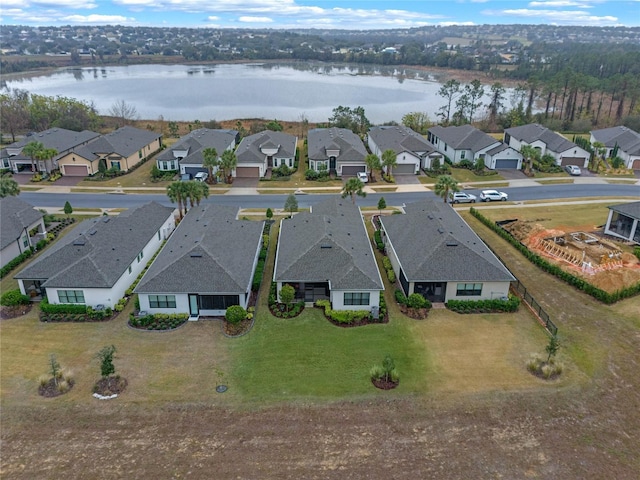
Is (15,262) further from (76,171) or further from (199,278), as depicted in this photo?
(76,171)

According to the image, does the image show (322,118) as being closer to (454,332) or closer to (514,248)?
(514,248)

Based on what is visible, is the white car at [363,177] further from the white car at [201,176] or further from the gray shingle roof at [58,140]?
the gray shingle roof at [58,140]

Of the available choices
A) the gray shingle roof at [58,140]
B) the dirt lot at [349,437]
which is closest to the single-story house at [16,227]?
the dirt lot at [349,437]

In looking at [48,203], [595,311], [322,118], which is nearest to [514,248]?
[595,311]

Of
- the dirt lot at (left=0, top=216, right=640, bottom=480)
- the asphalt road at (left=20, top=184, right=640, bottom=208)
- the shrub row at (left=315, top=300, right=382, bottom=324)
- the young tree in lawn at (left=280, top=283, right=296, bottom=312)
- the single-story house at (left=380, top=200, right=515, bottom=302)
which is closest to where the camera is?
the dirt lot at (left=0, top=216, right=640, bottom=480)

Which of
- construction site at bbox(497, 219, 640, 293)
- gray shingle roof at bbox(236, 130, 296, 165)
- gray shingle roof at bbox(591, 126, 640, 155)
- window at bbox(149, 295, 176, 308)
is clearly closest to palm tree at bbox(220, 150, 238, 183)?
gray shingle roof at bbox(236, 130, 296, 165)

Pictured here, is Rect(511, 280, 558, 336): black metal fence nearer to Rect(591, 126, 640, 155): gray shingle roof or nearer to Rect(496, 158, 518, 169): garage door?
Rect(496, 158, 518, 169): garage door
